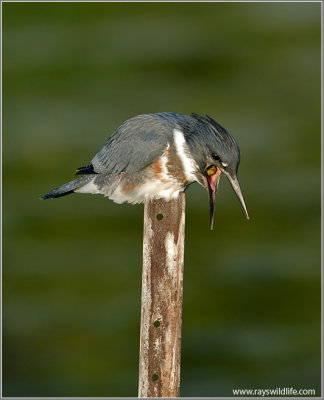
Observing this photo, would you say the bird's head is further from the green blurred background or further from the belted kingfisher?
the green blurred background

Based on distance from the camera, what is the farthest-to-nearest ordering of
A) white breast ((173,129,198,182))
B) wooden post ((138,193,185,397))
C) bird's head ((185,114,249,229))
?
white breast ((173,129,198,182)), bird's head ((185,114,249,229)), wooden post ((138,193,185,397))

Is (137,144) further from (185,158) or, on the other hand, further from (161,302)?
(161,302)

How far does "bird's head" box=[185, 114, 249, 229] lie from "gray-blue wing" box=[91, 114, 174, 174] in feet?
0.66

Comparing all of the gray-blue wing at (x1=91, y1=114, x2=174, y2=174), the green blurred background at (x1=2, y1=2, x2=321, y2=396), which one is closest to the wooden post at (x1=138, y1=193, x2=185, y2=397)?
the gray-blue wing at (x1=91, y1=114, x2=174, y2=174)

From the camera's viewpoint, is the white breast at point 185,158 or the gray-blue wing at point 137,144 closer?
the white breast at point 185,158

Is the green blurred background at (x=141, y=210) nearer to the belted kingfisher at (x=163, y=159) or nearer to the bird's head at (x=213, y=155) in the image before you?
A: the belted kingfisher at (x=163, y=159)

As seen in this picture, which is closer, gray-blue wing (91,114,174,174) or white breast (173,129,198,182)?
white breast (173,129,198,182)

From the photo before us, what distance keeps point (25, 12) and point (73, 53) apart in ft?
5.15

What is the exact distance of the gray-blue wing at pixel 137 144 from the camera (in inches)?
189

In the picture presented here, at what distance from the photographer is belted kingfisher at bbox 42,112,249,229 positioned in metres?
4.51

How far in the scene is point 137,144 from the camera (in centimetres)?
485

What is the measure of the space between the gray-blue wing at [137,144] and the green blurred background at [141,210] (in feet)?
9.49

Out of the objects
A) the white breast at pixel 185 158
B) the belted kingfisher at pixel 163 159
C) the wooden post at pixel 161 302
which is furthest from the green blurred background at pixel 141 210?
the wooden post at pixel 161 302

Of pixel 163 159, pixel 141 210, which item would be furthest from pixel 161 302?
pixel 141 210
